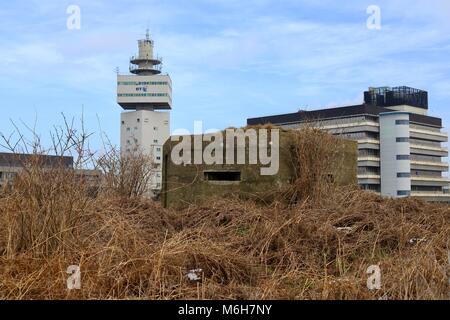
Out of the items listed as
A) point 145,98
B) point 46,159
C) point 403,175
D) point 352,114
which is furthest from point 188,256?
point 145,98

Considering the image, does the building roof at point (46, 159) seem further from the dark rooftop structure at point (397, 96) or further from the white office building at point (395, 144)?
the dark rooftop structure at point (397, 96)

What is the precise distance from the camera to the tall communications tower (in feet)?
299

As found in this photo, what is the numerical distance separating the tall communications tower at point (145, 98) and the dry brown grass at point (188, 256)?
85.1m

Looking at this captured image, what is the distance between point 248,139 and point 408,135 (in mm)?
73995

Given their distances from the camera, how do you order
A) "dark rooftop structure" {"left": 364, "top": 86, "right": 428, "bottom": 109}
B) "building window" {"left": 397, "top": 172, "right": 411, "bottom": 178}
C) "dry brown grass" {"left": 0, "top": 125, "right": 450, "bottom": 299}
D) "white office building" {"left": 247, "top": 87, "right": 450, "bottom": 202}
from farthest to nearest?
"dark rooftop structure" {"left": 364, "top": 86, "right": 428, "bottom": 109} → "building window" {"left": 397, "top": 172, "right": 411, "bottom": 178} → "white office building" {"left": 247, "top": 87, "right": 450, "bottom": 202} → "dry brown grass" {"left": 0, "top": 125, "right": 450, "bottom": 299}

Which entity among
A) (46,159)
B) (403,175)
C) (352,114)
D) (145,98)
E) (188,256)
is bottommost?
(188,256)

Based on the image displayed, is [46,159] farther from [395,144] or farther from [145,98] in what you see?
[145,98]

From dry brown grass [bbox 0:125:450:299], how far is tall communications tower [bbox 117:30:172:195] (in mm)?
85104

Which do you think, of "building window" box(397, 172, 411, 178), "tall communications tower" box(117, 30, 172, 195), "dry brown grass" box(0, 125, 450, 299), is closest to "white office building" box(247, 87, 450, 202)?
"building window" box(397, 172, 411, 178)

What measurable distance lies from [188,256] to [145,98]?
288ft

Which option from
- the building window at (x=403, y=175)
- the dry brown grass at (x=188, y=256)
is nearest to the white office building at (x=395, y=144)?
the building window at (x=403, y=175)

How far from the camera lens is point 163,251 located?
4.52m

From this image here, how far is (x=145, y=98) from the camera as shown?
9069cm

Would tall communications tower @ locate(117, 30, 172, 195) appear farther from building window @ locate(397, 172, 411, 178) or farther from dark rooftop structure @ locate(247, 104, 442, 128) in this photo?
building window @ locate(397, 172, 411, 178)
